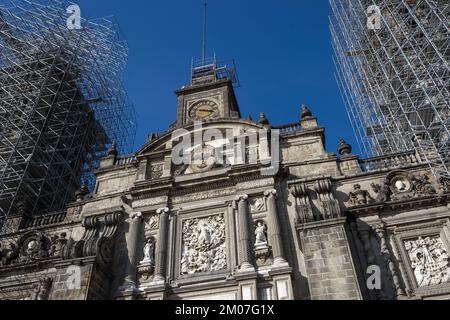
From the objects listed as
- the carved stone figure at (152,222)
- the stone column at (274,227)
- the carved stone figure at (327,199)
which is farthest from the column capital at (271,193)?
the carved stone figure at (152,222)

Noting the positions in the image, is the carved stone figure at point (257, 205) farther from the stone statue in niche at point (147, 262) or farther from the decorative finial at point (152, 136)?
the decorative finial at point (152, 136)

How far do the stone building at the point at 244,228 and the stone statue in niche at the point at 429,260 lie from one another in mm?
30

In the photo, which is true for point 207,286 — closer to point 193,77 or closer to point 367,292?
point 367,292

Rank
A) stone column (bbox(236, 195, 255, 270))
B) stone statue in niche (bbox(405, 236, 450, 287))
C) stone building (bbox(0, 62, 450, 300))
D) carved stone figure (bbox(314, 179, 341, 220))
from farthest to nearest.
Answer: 1. stone column (bbox(236, 195, 255, 270))
2. carved stone figure (bbox(314, 179, 341, 220))
3. stone building (bbox(0, 62, 450, 300))
4. stone statue in niche (bbox(405, 236, 450, 287))

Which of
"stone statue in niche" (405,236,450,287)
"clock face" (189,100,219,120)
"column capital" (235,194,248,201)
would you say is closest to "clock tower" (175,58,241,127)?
"clock face" (189,100,219,120)

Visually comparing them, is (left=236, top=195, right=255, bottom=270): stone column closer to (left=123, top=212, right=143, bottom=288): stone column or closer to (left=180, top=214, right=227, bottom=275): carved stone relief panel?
(left=180, top=214, right=227, bottom=275): carved stone relief panel

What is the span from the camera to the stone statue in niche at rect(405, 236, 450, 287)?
12.1 m

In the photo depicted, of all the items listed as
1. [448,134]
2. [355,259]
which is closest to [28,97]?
[355,259]

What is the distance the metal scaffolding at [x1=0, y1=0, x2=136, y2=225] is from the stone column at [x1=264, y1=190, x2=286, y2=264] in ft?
35.9

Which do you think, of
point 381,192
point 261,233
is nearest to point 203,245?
point 261,233

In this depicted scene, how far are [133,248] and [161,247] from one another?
1.02 metres

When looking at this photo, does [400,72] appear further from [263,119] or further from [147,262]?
[147,262]
